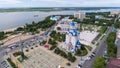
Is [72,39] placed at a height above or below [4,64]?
above

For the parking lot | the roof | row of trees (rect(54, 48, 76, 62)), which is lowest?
the parking lot

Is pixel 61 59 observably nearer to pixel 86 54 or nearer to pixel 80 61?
pixel 80 61

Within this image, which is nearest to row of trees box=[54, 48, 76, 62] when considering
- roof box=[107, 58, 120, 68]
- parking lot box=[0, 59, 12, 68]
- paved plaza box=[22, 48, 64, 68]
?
paved plaza box=[22, 48, 64, 68]

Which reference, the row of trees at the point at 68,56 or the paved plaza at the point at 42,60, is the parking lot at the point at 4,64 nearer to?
the paved plaza at the point at 42,60

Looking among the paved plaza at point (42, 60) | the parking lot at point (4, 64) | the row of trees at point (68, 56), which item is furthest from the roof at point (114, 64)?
the parking lot at point (4, 64)

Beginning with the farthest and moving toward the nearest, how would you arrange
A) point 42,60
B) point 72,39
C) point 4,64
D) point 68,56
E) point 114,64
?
point 72,39 → point 68,56 → point 42,60 → point 4,64 → point 114,64

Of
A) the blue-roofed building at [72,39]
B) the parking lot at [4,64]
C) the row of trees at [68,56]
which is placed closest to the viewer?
the parking lot at [4,64]

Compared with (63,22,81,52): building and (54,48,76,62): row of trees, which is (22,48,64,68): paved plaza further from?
(63,22,81,52): building

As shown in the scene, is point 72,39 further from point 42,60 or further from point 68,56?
point 42,60

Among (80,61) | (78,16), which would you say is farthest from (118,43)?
(78,16)

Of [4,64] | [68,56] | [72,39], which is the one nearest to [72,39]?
[72,39]
